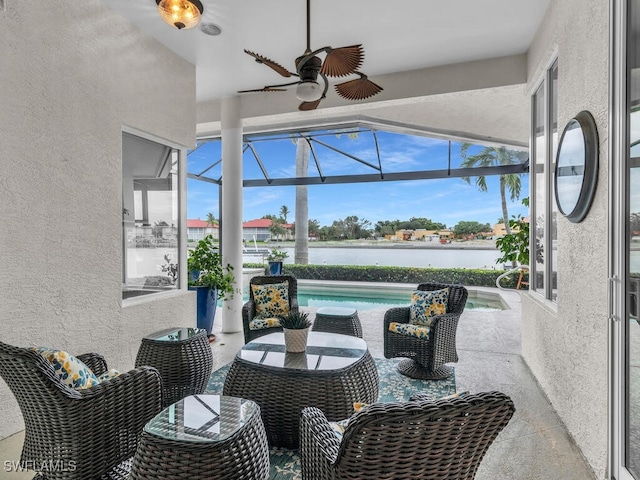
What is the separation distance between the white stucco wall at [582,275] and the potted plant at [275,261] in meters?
6.14

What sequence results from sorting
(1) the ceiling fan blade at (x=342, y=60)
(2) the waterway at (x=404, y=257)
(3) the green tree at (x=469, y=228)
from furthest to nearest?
(3) the green tree at (x=469, y=228), (2) the waterway at (x=404, y=257), (1) the ceiling fan blade at (x=342, y=60)

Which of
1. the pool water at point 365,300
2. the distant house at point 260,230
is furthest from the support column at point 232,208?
the distant house at point 260,230

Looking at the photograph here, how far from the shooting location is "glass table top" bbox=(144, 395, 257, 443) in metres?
1.53

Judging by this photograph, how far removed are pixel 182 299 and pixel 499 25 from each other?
14.2ft

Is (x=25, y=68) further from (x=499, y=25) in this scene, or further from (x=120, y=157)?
(x=499, y=25)

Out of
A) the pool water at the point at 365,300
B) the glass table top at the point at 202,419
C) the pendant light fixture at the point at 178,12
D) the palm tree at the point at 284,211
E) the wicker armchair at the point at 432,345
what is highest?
the pendant light fixture at the point at 178,12

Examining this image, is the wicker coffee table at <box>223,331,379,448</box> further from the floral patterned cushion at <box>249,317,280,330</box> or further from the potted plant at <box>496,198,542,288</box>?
the potted plant at <box>496,198,542,288</box>

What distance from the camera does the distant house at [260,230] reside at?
12.9 m

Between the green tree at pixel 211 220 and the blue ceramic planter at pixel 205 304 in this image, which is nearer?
the blue ceramic planter at pixel 205 304

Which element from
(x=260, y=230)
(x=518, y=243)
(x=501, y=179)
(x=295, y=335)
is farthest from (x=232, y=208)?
(x=501, y=179)

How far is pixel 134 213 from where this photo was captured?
3.80 meters

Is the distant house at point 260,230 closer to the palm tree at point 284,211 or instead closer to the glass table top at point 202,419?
the palm tree at point 284,211

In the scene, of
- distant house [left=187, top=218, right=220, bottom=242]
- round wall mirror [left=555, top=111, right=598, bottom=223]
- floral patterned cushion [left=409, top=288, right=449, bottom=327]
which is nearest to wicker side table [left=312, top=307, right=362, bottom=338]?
floral patterned cushion [left=409, top=288, right=449, bottom=327]

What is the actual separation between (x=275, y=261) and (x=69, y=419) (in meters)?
7.05
